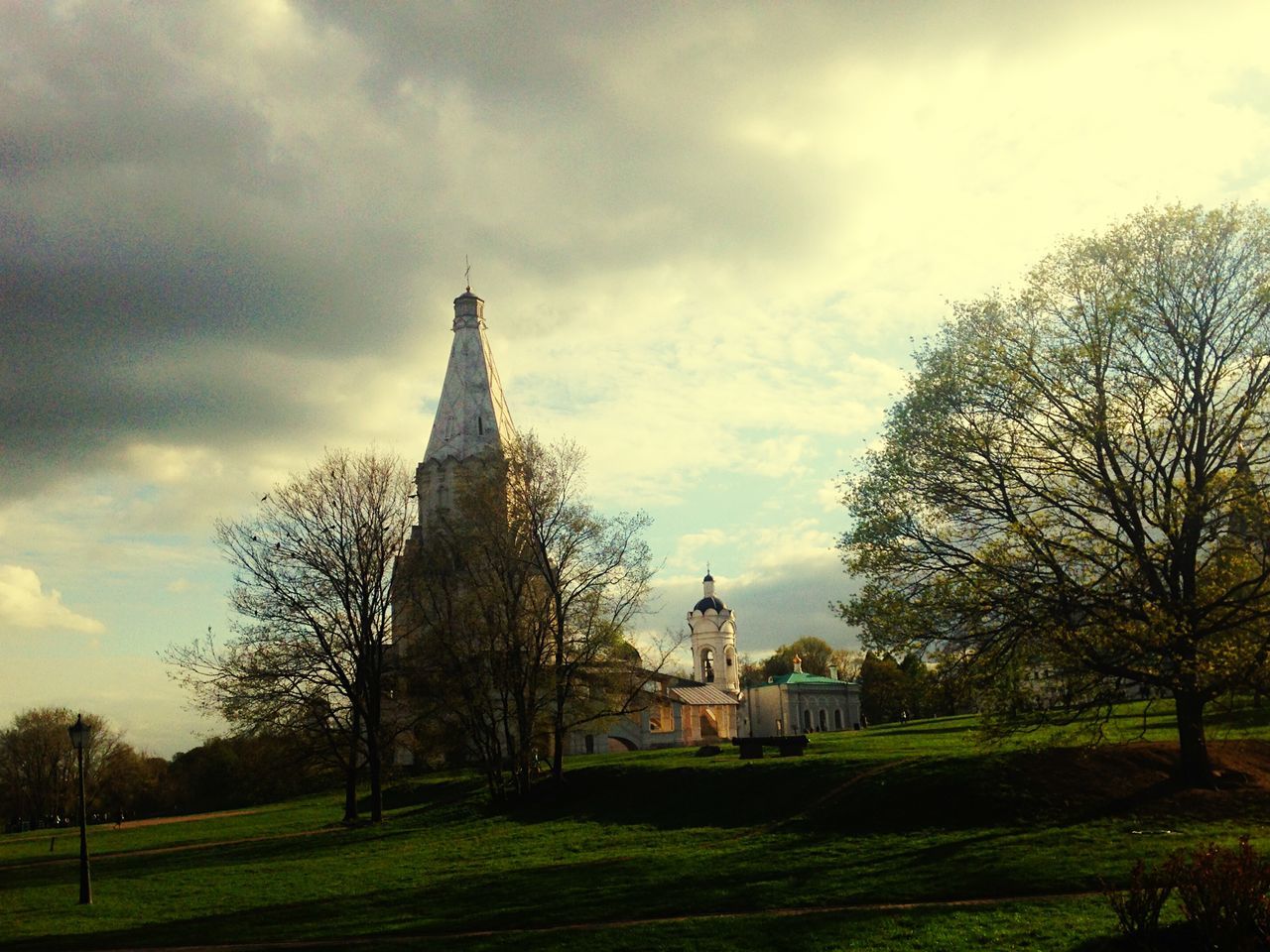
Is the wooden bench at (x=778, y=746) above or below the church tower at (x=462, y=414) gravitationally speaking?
below

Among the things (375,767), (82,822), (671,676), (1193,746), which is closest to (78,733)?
(82,822)

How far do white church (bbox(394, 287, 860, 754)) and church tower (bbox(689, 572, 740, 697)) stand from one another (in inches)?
2.8

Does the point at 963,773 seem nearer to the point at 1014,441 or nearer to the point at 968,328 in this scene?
the point at 1014,441

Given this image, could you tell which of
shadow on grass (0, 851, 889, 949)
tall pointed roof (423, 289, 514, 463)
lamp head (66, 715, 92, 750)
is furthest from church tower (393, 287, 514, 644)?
shadow on grass (0, 851, 889, 949)

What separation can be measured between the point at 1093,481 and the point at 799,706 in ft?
186

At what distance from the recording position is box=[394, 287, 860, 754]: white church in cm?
5769

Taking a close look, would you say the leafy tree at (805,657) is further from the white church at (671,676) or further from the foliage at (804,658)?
the white church at (671,676)

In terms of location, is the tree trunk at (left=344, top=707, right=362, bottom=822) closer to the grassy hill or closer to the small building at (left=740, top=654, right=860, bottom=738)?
the grassy hill

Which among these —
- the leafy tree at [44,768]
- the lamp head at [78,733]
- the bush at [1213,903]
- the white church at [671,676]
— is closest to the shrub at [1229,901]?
the bush at [1213,903]

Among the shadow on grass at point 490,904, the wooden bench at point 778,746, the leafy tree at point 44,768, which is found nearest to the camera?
the shadow on grass at point 490,904

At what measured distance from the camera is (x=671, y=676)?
48.0m

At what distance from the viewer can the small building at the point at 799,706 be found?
74000mm

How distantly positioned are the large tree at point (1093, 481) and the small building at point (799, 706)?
5311 centimetres

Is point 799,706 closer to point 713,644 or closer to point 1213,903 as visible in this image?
point 713,644
